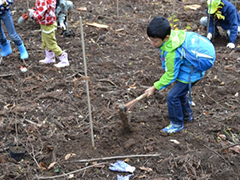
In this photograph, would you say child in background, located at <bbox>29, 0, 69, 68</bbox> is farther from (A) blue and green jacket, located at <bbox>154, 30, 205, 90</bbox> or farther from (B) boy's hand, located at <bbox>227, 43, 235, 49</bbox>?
(B) boy's hand, located at <bbox>227, 43, 235, 49</bbox>

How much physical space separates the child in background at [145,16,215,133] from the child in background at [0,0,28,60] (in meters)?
3.01

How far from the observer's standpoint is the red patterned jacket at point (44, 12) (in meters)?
4.83

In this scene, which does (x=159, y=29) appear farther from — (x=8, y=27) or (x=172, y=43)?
(x=8, y=27)

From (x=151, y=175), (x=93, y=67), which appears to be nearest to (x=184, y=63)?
(x=151, y=175)

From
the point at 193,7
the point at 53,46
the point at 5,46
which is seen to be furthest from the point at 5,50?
the point at 193,7

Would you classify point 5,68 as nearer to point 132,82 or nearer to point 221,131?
point 132,82

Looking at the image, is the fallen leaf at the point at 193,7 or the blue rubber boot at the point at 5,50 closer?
the blue rubber boot at the point at 5,50

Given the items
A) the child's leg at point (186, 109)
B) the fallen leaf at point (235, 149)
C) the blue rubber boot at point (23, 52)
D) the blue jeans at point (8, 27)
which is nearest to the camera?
the fallen leaf at point (235, 149)

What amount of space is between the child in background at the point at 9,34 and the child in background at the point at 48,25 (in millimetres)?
411

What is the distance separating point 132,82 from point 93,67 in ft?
2.73

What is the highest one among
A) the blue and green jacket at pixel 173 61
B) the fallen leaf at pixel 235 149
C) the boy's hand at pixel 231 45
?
the blue and green jacket at pixel 173 61

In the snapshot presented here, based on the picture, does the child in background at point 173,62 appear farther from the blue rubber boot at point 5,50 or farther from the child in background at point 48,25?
the blue rubber boot at point 5,50

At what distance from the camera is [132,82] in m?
4.96

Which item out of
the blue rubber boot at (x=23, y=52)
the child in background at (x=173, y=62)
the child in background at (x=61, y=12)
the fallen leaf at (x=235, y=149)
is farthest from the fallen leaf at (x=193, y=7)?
the fallen leaf at (x=235, y=149)
